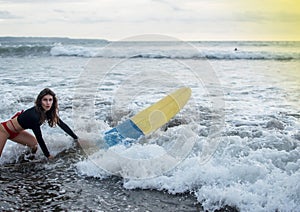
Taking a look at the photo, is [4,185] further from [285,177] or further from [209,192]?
[285,177]

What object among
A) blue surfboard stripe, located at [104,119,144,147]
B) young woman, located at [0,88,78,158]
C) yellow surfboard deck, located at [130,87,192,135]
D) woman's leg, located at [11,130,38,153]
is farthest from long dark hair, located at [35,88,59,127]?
yellow surfboard deck, located at [130,87,192,135]

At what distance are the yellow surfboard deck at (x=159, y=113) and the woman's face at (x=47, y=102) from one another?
1.79 meters

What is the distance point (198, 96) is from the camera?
35.1ft

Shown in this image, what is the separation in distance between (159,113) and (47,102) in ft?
7.97

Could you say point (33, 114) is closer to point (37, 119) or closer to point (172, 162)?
point (37, 119)

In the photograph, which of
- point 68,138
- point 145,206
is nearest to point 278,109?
point 68,138

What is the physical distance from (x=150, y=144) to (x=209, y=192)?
6.19ft

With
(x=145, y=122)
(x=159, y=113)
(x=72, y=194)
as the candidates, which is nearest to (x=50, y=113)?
(x=72, y=194)

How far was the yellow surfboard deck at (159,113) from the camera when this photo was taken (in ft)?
21.9

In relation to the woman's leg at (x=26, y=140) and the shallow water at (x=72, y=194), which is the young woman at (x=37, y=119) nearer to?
the woman's leg at (x=26, y=140)

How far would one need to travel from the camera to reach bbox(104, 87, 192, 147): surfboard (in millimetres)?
6309

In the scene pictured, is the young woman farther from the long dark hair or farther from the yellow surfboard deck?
the yellow surfboard deck

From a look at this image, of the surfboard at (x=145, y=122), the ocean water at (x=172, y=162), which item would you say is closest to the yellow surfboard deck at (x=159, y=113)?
the surfboard at (x=145, y=122)

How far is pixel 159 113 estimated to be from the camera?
278 inches
